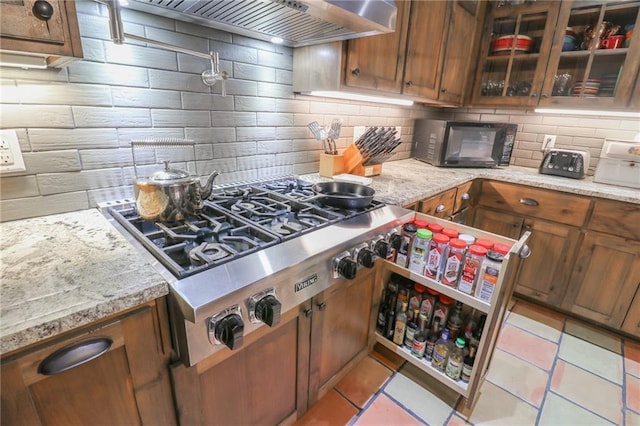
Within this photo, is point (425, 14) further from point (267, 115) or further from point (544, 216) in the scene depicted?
point (544, 216)

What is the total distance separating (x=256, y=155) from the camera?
1.53 meters

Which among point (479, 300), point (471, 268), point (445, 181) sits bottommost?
point (479, 300)

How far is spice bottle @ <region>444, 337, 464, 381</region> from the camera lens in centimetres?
128

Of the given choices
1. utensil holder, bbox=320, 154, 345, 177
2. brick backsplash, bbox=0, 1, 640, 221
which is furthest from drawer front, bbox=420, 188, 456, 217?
brick backsplash, bbox=0, 1, 640, 221

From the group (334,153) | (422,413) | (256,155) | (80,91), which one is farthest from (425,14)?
(422,413)

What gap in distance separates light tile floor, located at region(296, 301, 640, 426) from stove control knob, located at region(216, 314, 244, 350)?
856mm

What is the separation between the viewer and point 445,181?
72.4 inches

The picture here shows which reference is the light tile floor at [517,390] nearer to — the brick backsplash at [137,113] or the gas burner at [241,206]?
the gas burner at [241,206]

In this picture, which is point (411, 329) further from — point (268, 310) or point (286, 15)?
point (286, 15)

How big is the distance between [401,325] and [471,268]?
461 mm

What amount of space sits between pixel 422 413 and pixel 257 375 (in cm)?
88

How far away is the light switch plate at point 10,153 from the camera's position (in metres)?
0.87

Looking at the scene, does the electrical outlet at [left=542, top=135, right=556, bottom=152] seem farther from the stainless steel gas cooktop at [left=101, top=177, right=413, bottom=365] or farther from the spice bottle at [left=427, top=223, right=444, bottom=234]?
the stainless steel gas cooktop at [left=101, top=177, right=413, bottom=365]

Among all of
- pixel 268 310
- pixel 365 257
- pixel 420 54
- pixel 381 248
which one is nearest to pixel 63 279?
pixel 268 310
